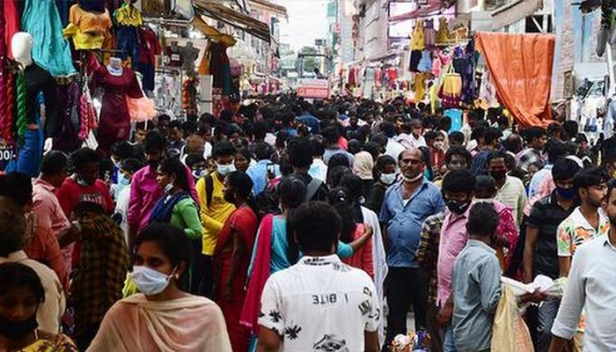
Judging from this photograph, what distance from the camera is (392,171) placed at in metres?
9.01

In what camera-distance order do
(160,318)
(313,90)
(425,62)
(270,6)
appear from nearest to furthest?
1. (160,318)
2. (270,6)
3. (425,62)
4. (313,90)

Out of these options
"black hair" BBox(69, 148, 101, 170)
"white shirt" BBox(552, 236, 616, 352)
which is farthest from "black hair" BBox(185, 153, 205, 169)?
"white shirt" BBox(552, 236, 616, 352)

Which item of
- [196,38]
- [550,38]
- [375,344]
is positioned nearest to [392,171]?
[375,344]

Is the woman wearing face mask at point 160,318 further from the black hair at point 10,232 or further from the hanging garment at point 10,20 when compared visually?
the hanging garment at point 10,20

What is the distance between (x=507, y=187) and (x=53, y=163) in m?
3.88

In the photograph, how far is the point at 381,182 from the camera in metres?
9.02

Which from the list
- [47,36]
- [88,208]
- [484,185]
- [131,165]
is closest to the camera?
[47,36]

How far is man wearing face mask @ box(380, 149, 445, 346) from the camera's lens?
25.4 feet

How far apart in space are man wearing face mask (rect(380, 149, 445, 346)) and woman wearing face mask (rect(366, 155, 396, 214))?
713 mm

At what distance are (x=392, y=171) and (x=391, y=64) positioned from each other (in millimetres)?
42803

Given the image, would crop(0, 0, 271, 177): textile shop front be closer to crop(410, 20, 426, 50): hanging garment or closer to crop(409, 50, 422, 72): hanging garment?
crop(409, 50, 422, 72): hanging garment

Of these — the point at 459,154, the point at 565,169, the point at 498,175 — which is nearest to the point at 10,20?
the point at 565,169

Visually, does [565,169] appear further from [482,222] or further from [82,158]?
[82,158]

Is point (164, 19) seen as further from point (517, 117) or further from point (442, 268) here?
point (442, 268)
